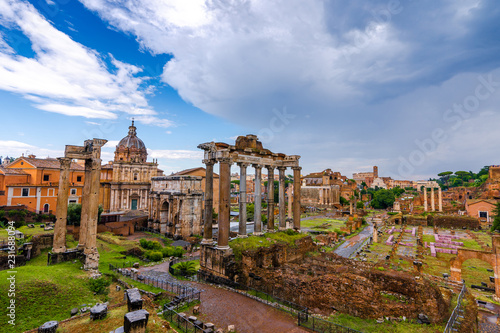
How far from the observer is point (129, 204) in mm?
47250

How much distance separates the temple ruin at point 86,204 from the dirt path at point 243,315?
25.8 ft

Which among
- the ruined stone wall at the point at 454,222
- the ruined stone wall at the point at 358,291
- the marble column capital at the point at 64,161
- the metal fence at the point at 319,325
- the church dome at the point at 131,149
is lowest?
the ruined stone wall at the point at 454,222

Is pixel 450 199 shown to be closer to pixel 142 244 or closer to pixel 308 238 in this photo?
pixel 308 238

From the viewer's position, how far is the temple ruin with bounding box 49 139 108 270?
51.5 feet

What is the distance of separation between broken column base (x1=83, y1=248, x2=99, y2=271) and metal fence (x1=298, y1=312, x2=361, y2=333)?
1248 cm

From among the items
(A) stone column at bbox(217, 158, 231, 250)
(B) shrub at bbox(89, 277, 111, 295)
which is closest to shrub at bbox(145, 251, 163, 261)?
(A) stone column at bbox(217, 158, 231, 250)

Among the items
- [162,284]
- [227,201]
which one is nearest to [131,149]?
[162,284]

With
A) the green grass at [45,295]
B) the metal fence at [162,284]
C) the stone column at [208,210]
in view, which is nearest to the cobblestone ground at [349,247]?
the stone column at [208,210]

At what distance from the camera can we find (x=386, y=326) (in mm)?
11117

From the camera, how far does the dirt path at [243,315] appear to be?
35.9ft

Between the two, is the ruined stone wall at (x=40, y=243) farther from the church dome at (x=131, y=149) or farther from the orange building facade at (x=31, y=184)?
the church dome at (x=131, y=149)

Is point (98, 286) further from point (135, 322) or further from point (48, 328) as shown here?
point (135, 322)

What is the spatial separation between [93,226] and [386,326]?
17.0m

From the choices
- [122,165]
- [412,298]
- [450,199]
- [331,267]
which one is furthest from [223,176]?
[450,199]
